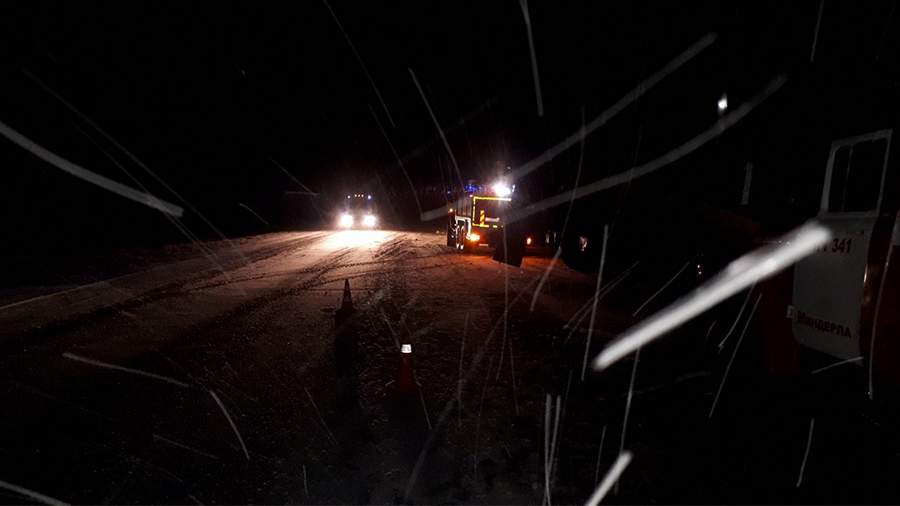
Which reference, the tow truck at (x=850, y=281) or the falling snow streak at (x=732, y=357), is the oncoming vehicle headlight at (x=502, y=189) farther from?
the tow truck at (x=850, y=281)

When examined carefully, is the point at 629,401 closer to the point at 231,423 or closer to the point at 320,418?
the point at 320,418

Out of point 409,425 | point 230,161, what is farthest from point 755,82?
point 230,161

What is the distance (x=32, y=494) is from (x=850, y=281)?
20.9ft

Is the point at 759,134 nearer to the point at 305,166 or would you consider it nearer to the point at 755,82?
the point at 755,82

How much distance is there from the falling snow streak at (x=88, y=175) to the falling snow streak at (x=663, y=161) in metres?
20.4

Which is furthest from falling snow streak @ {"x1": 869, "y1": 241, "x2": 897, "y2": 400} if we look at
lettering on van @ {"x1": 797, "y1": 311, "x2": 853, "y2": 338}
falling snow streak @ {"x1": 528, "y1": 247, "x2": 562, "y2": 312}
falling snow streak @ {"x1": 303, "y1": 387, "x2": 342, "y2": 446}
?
falling snow streak @ {"x1": 528, "y1": 247, "x2": 562, "y2": 312}

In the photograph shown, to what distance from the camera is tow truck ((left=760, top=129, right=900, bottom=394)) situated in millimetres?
4770

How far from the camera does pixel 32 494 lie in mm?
3957

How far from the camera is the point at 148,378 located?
6.55m

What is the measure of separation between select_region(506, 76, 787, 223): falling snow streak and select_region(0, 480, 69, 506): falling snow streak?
10.3 m

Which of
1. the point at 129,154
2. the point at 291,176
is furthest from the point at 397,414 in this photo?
the point at 291,176

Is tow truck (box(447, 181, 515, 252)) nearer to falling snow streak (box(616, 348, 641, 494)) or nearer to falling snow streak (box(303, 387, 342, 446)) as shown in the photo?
falling snow streak (box(616, 348, 641, 494))

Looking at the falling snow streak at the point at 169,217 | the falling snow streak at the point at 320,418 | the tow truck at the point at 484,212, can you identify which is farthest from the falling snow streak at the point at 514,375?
the falling snow streak at the point at 169,217

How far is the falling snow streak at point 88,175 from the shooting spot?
25.6 m
